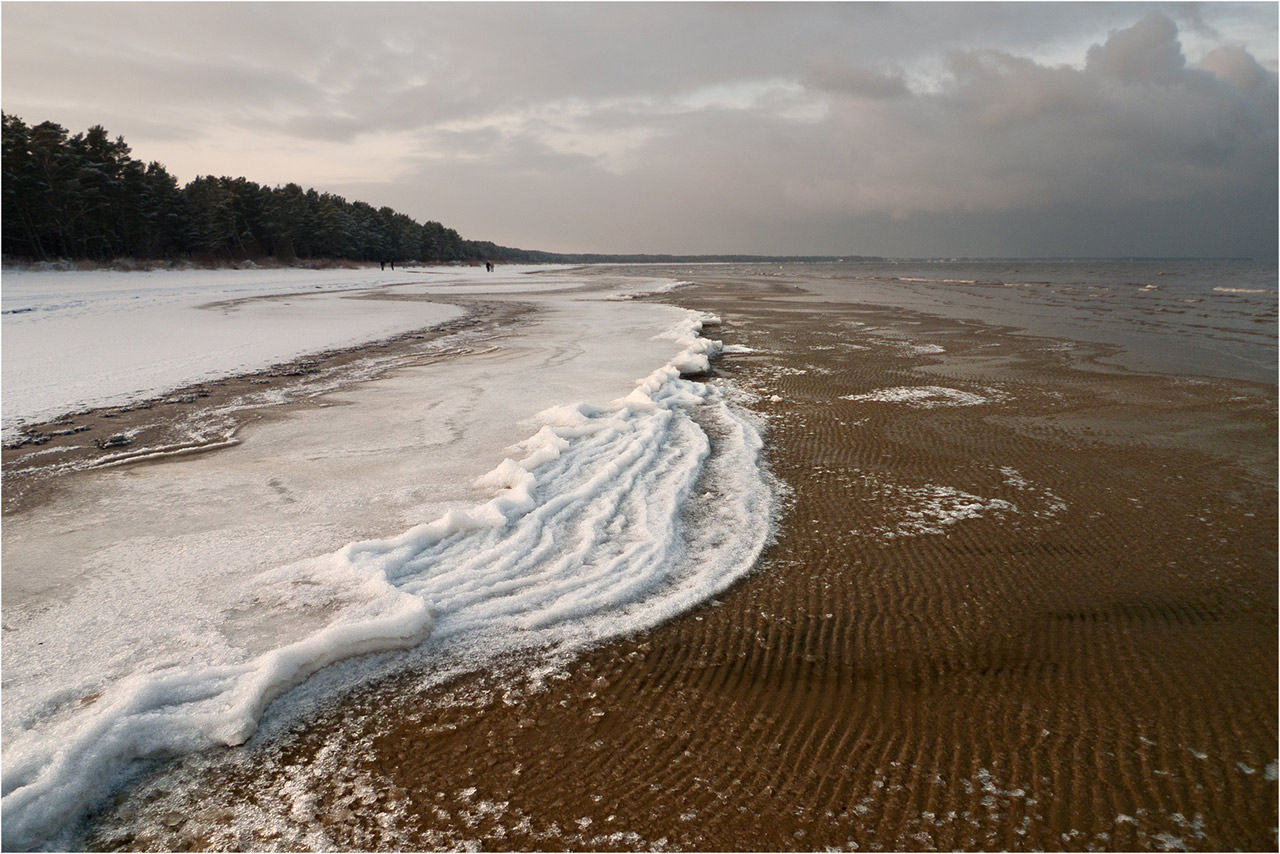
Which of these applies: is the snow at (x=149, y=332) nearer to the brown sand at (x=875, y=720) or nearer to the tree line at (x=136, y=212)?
the brown sand at (x=875, y=720)

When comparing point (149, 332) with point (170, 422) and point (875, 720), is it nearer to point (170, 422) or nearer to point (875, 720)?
point (170, 422)

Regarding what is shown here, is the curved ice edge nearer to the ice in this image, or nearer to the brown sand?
the brown sand

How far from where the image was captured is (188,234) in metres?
50.6

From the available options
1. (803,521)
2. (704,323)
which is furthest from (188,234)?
(803,521)

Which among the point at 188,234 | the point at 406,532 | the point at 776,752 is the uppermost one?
the point at 188,234

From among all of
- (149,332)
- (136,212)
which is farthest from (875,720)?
(136,212)

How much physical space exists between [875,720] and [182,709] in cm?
289

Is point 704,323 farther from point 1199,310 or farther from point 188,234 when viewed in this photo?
point 188,234

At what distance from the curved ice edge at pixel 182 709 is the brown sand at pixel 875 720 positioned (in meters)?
0.18

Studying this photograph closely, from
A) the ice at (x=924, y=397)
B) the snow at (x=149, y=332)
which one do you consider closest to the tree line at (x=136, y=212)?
the snow at (x=149, y=332)

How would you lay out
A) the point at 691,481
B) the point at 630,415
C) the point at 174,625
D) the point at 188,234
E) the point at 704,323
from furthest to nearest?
the point at 188,234, the point at 704,323, the point at 630,415, the point at 691,481, the point at 174,625

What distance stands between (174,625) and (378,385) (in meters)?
6.55

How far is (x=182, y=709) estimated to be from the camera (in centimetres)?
272

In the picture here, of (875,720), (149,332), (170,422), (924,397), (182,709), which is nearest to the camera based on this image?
(182,709)
